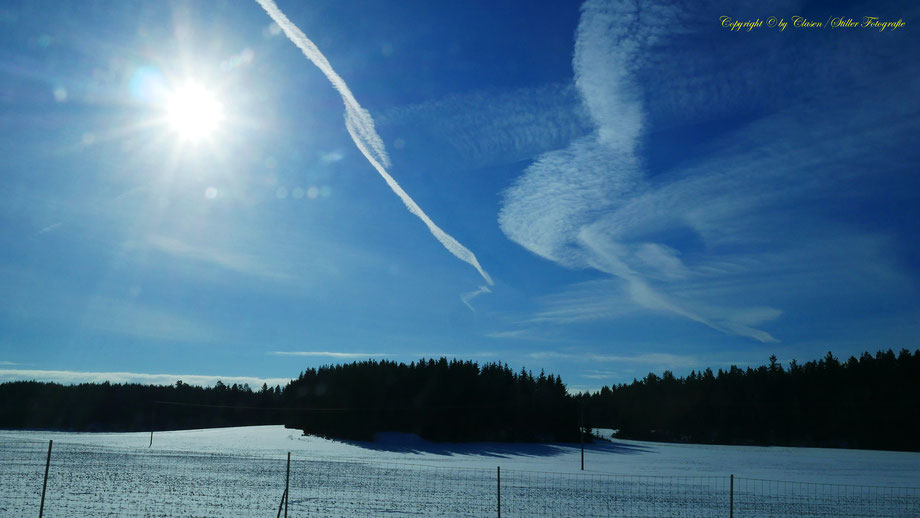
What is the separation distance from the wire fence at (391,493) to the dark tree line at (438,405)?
50734 mm

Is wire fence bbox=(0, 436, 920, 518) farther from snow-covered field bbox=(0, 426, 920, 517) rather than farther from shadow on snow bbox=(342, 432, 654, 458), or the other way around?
shadow on snow bbox=(342, 432, 654, 458)

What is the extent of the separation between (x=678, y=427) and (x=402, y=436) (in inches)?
2305

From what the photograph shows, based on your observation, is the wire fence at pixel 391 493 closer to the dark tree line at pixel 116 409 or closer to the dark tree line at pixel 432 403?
the dark tree line at pixel 432 403

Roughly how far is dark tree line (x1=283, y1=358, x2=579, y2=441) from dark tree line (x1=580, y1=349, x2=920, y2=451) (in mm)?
13343

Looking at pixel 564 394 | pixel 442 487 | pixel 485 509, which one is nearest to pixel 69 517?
pixel 485 509

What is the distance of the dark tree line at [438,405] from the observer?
91.8 metres

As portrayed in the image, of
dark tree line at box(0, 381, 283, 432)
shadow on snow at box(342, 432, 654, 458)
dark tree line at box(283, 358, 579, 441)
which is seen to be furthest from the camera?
dark tree line at box(0, 381, 283, 432)

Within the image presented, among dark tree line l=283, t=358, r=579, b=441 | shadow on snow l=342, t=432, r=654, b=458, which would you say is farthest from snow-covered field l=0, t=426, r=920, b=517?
dark tree line l=283, t=358, r=579, b=441

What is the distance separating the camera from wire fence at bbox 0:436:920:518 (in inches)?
851

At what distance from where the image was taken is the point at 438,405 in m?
92.9

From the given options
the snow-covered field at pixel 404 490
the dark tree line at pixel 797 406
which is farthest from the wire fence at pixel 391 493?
the dark tree line at pixel 797 406

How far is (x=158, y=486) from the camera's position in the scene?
2723 cm

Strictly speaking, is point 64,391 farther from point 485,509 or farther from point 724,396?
point 485,509

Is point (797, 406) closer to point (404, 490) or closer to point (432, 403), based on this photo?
point (432, 403)
